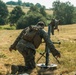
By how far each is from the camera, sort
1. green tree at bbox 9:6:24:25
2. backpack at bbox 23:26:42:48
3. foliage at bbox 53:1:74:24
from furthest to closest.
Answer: foliage at bbox 53:1:74:24
green tree at bbox 9:6:24:25
backpack at bbox 23:26:42:48

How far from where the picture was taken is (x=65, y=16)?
100875mm

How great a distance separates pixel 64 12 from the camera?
336ft

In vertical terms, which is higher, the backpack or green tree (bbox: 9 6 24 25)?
the backpack

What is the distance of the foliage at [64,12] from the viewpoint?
99.4 metres

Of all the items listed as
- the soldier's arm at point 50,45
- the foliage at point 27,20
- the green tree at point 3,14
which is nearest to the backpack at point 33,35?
the soldier's arm at point 50,45

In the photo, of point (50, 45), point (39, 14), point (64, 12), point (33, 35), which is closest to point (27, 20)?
point (39, 14)

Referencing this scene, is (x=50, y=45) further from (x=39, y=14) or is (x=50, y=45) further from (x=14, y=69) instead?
(x=39, y=14)

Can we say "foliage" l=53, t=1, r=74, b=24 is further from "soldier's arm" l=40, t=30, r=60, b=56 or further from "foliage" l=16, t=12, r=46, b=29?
"soldier's arm" l=40, t=30, r=60, b=56

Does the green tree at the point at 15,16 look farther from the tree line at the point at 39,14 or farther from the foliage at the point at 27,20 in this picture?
the foliage at the point at 27,20

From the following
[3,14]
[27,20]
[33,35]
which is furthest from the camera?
[3,14]

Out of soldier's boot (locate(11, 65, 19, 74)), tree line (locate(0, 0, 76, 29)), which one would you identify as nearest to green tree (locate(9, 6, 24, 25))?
Answer: tree line (locate(0, 0, 76, 29))

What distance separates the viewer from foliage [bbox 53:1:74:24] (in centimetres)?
9944

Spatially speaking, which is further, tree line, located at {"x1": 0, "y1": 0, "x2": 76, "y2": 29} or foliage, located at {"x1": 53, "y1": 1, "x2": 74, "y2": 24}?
foliage, located at {"x1": 53, "y1": 1, "x2": 74, "y2": 24}

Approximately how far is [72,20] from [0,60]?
86.8 metres
